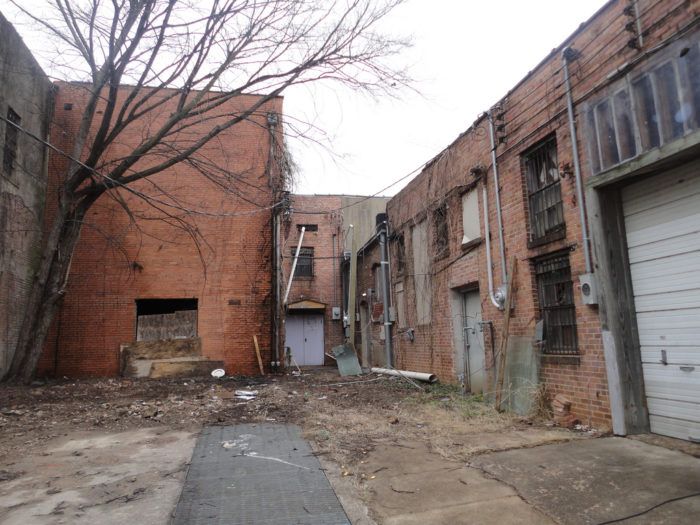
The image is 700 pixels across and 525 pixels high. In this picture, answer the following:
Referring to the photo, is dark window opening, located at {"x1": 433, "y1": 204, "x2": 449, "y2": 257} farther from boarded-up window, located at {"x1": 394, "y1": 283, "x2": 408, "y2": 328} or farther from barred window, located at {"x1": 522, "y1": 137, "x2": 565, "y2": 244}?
barred window, located at {"x1": 522, "y1": 137, "x2": 565, "y2": 244}

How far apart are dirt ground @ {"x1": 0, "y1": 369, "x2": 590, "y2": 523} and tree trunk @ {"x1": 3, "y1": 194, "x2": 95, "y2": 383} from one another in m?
0.62

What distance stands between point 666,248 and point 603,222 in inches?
28.9

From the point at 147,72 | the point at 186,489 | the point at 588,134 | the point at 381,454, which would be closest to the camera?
the point at 186,489

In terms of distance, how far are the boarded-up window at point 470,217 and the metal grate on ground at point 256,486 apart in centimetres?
500

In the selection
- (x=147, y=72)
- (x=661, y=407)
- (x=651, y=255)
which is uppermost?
(x=147, y=72)

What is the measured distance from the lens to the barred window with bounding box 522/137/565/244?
6727mm

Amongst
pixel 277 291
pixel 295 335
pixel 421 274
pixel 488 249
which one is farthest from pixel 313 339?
pixel 488 249

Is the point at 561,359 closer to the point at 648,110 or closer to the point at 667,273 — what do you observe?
the point at 667,273

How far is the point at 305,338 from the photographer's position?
23203 millimetres

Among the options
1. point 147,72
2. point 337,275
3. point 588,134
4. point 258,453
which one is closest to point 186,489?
point 258,453

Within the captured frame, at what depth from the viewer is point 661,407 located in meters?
5.29

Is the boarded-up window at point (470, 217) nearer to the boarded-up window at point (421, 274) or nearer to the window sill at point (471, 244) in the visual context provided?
the window sill at point (471, 244)

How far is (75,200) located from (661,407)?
11.4 metres

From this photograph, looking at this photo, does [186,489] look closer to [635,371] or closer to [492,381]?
[635,371]
